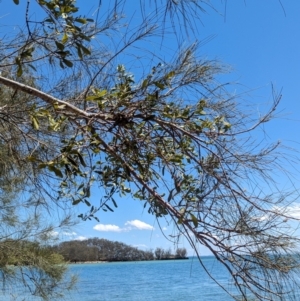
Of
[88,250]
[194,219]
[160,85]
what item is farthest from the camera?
[88,250]

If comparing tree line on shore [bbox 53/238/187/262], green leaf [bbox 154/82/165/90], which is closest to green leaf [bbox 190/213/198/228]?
green leaf [bbox 154/82/165/90]

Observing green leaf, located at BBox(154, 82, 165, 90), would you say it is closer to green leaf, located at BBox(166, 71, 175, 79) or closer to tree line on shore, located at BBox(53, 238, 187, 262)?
green leaf, located at BBox(166, 71, 175, 79)

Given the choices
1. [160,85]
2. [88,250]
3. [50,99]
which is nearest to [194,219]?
[160,85]

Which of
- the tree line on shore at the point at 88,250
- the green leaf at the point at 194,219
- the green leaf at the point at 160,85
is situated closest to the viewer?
the green leaf at the point at 194,219

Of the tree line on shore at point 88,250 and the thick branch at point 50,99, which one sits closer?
the thick branch at point 50,99

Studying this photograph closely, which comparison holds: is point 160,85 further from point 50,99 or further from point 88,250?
point 88,250

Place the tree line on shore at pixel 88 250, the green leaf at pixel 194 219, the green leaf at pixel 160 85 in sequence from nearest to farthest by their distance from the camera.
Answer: the green leaf at pixel 194 219 → the green leaf at pixel 160 85 → the tree line on shore at pixel 88 250

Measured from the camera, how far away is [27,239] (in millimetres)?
4184

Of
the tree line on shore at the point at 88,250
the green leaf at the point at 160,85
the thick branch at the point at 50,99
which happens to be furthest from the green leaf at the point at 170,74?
the tree line on shore at the point at 88,250

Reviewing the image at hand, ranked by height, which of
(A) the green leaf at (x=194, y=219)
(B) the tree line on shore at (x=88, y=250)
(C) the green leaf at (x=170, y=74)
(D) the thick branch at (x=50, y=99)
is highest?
(B) the tree line on shore at (x=88, y=250)

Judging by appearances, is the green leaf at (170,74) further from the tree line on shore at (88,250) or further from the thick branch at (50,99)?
the tree line on shore at (88,250)

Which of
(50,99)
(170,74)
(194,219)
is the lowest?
(194,219)

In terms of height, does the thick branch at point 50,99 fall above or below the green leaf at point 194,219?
above

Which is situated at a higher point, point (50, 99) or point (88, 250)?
point (88, 250)
